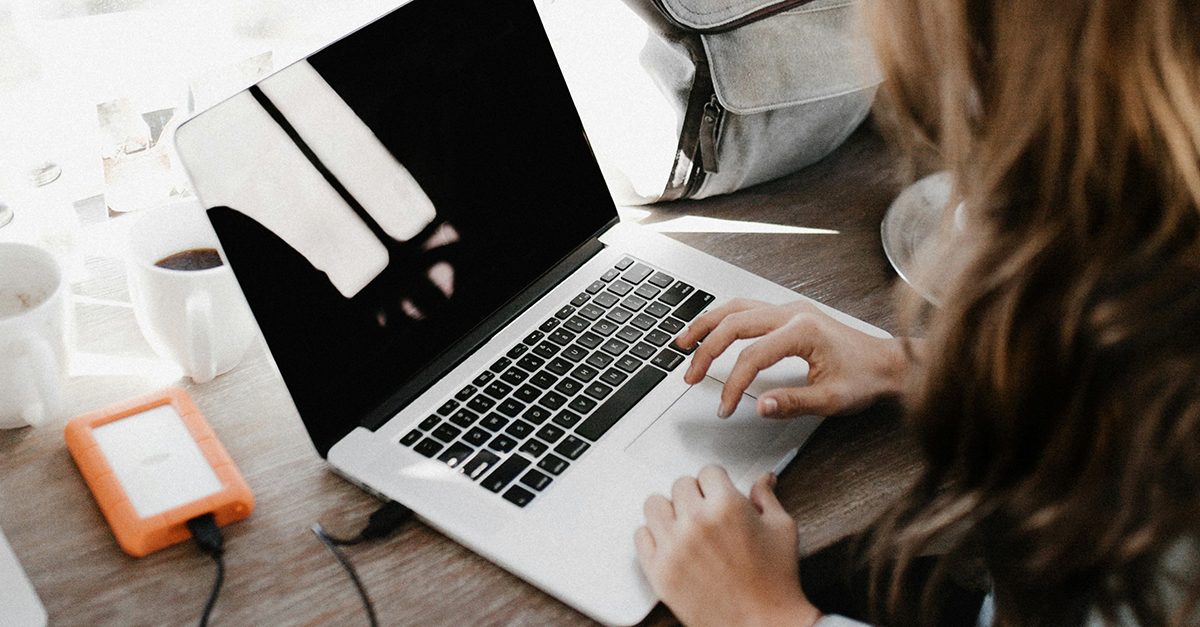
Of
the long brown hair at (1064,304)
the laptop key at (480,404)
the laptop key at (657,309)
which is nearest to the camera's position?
the long brown hair at (1064,304)

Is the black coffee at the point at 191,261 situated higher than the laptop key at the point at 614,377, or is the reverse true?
the black coffee at the point at 191,261

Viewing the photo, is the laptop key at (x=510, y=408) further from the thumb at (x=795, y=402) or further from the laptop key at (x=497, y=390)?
the thumb at (x=795, y=402)

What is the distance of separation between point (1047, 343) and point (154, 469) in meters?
0.56

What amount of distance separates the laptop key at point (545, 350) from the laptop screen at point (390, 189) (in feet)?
0.18

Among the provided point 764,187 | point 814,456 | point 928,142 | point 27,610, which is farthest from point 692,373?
point 27,610

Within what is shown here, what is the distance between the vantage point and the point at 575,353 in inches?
27.4

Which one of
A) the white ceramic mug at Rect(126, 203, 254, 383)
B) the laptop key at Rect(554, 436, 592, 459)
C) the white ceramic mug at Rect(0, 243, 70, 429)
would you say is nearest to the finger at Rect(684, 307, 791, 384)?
the laptop key at Rect(554, 436, 592, 459)

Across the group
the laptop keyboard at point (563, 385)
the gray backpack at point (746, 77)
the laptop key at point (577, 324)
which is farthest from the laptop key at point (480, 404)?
the gray backpack at point (746, 77)

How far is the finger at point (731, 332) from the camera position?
67cm

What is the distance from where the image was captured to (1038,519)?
49 centimetres

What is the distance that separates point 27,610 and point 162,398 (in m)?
0.17

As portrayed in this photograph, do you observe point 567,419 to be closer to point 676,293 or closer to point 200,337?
point 676,293

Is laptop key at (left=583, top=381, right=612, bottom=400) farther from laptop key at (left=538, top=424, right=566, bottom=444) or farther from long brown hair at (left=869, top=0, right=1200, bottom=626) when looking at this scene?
long brown hair at (left=869, top=0, right=1200, bottom=626)

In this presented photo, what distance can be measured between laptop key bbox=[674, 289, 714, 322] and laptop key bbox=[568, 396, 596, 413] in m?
0.13
